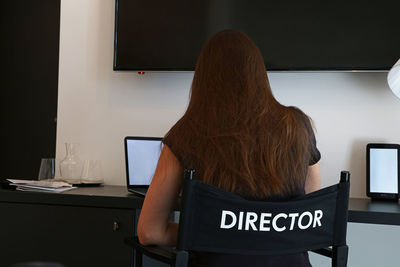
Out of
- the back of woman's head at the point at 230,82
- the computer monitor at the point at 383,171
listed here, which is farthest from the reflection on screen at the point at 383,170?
the back of woman's head at the point at 230,82

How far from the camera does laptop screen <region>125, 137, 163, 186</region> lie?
2.35 metres

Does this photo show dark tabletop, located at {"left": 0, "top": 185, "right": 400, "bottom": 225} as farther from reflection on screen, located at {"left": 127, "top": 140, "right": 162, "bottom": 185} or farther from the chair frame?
the chair frame

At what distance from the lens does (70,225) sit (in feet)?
7.03

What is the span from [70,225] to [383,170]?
140 centimetres

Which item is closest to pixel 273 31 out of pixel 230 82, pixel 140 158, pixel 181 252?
pixel 140 158

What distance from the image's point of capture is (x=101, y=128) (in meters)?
2.67

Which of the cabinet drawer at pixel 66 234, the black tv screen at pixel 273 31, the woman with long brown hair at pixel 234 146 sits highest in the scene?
the black tv screen at pixel 273 31

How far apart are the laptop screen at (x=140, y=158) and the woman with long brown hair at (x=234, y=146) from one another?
3.47 ft

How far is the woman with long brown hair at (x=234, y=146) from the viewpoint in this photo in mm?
1208

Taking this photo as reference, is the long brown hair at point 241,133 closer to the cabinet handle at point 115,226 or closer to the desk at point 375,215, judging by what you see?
the desk at point 375,215

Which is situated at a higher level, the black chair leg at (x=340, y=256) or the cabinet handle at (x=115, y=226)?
the black chair leg at (x=340, y=256)

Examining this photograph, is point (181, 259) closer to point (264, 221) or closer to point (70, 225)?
point (264, 221)

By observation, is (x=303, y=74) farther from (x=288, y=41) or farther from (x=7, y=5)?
(x=7, y=5)

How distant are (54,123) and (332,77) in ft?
6.78
